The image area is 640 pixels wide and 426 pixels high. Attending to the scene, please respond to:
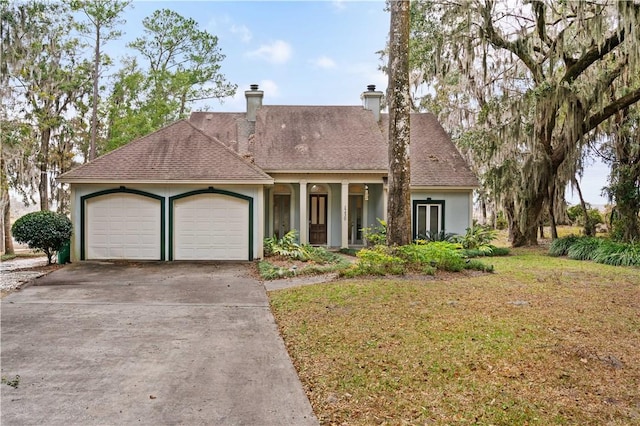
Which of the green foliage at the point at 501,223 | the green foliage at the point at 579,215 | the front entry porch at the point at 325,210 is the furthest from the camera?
the green foliage at the point at 501,223

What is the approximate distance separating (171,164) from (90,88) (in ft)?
42.9

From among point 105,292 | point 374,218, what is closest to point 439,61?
point 374,218

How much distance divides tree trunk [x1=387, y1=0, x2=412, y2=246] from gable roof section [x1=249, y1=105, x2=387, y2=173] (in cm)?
548

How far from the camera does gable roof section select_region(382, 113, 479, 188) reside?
52.1 feet

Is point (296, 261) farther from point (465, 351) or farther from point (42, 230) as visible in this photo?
point (465, 351)

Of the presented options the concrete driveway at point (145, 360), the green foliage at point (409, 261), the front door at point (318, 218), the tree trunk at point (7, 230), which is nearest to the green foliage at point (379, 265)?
the green foliage at point (409, 261)

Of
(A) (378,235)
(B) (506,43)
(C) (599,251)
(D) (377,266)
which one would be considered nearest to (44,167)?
(A) (378,235)

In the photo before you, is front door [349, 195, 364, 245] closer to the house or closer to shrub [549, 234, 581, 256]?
the house

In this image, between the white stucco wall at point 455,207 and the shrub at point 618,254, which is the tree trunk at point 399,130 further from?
the white stucco wall at point 455,207

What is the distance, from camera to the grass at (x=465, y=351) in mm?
3487

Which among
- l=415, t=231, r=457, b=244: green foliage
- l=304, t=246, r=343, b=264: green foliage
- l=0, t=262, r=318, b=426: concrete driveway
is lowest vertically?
l=0, t=262, r=318, b=426: concrete driveway

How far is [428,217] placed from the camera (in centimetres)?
1617

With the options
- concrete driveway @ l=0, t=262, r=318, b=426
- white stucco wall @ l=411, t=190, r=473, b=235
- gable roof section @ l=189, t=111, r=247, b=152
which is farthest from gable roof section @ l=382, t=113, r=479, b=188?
concrete driveway @ l=0, t=262, r=318, b=426

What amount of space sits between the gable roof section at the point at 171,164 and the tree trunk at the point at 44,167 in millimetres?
11383
